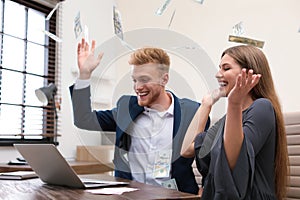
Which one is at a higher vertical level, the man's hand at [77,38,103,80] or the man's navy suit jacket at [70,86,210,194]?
the man's hand at [77,38,103,80]

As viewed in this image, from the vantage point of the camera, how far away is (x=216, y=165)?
48.7 inches

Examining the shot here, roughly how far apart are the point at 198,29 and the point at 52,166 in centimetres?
244

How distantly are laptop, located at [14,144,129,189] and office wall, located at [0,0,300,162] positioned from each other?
1197mm

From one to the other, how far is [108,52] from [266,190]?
121 inches

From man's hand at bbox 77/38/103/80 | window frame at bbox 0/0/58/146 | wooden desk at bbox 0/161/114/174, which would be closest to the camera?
man's hand at bbox 77/38/103/80

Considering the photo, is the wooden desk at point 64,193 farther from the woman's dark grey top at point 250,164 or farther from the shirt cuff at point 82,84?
the shirt cuff at point 82,84

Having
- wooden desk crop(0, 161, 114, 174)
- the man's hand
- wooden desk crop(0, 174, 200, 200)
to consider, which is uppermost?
the man's hand

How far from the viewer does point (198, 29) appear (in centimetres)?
341

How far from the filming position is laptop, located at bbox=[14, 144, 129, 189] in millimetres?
1168

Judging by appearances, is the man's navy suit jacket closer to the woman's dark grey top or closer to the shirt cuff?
the shirt cuff

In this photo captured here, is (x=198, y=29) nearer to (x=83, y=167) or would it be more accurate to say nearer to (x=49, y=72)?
(x=49, y=72)

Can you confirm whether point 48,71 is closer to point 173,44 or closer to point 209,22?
point 173,44

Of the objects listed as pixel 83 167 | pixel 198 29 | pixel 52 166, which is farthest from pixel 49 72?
pixel 52 166

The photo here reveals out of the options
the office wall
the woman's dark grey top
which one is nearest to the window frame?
the office wall
